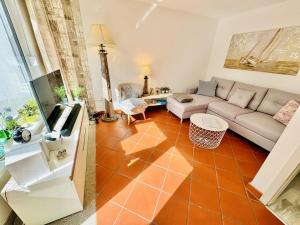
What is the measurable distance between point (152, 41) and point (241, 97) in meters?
2.28

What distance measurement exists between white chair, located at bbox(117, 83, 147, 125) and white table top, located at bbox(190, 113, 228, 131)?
1.09 metres

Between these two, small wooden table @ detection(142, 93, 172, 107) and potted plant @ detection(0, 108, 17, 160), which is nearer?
potted plant @ detection(0, 108, 17, 160)

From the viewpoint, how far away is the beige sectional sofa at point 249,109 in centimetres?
210

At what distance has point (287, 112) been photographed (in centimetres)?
214

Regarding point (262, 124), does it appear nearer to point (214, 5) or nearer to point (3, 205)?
point (214, 5)

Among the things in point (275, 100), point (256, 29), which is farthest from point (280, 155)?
point (256, 29)

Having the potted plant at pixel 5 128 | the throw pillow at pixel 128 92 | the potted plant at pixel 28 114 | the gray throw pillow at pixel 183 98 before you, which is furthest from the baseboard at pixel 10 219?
the gray throw pillow at pixel 183 98

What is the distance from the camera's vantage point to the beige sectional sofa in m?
2.10

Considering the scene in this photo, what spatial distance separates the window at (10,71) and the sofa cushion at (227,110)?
3.23 meters

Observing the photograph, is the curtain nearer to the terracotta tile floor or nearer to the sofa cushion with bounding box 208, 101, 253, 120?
the terracotta tile floor

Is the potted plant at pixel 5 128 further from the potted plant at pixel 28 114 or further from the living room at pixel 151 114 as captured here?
the potted plant at pixel 28 114

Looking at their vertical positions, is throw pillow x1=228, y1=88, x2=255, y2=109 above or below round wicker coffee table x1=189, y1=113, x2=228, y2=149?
above

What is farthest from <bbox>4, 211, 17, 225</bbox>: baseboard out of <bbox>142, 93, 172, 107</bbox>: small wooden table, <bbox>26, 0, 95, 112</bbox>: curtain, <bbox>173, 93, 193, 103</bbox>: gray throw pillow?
<bbox>173, 93, 193, 103</bbox>: gray throw pillow

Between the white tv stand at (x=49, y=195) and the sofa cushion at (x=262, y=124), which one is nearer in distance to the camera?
the white tv stand at (x=49, y=195)
